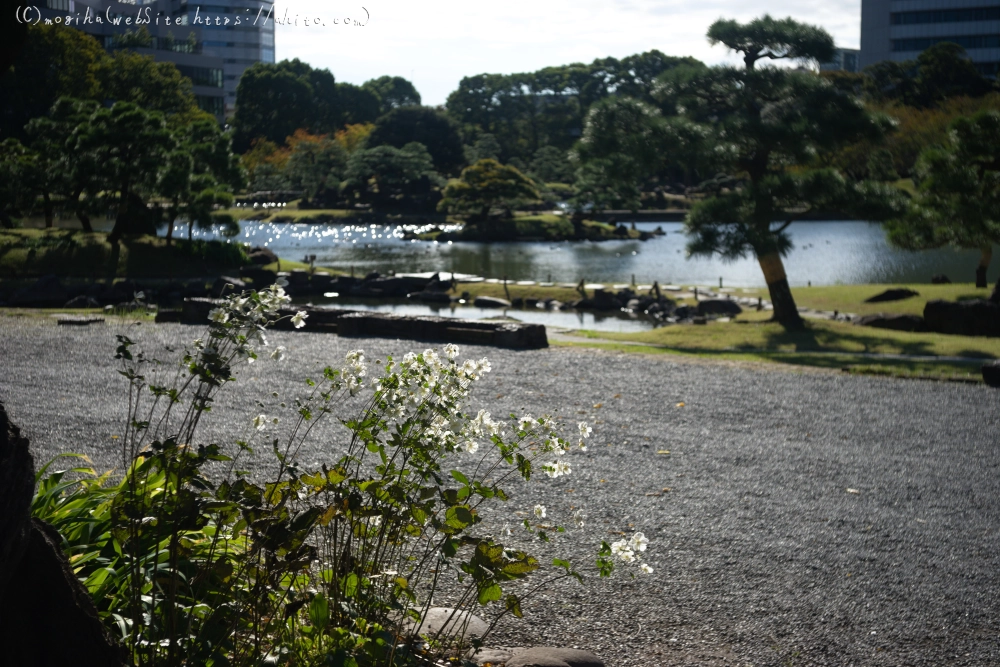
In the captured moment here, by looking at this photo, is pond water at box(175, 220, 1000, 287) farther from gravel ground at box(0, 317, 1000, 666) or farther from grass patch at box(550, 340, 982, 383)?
gravel ground at box(0, 317, 1000, 666)

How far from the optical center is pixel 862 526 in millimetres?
5699

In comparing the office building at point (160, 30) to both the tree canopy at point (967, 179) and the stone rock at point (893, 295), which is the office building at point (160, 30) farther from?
the tree canopy at point (967, 179)

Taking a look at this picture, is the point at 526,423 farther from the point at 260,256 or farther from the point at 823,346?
the point at 260,256

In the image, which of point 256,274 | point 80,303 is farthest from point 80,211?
point 80,303

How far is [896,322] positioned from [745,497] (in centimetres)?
1500

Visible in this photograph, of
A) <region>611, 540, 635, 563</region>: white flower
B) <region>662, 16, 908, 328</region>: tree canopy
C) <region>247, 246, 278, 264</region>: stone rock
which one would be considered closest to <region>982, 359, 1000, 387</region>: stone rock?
<region>662, 16, 908, 328</region>: tree canopy

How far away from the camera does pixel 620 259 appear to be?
4303 centimetres

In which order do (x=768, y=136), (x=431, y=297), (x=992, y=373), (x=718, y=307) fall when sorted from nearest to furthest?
(x=992, y=373) < (x=768, y=136) < (x=718, y=307) < (x=431, y=297)

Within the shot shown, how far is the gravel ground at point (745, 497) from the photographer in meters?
4.19

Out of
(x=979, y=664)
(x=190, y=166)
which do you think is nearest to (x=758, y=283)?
(x=190, y=166)

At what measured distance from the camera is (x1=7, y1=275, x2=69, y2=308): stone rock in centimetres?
1970

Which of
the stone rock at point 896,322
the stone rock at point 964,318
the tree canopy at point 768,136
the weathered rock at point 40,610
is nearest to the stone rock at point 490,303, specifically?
the tree canopy at point 768,136

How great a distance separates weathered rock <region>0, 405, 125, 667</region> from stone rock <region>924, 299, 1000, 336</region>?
18.6 m

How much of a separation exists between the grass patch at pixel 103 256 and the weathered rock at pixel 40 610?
2509 cm
